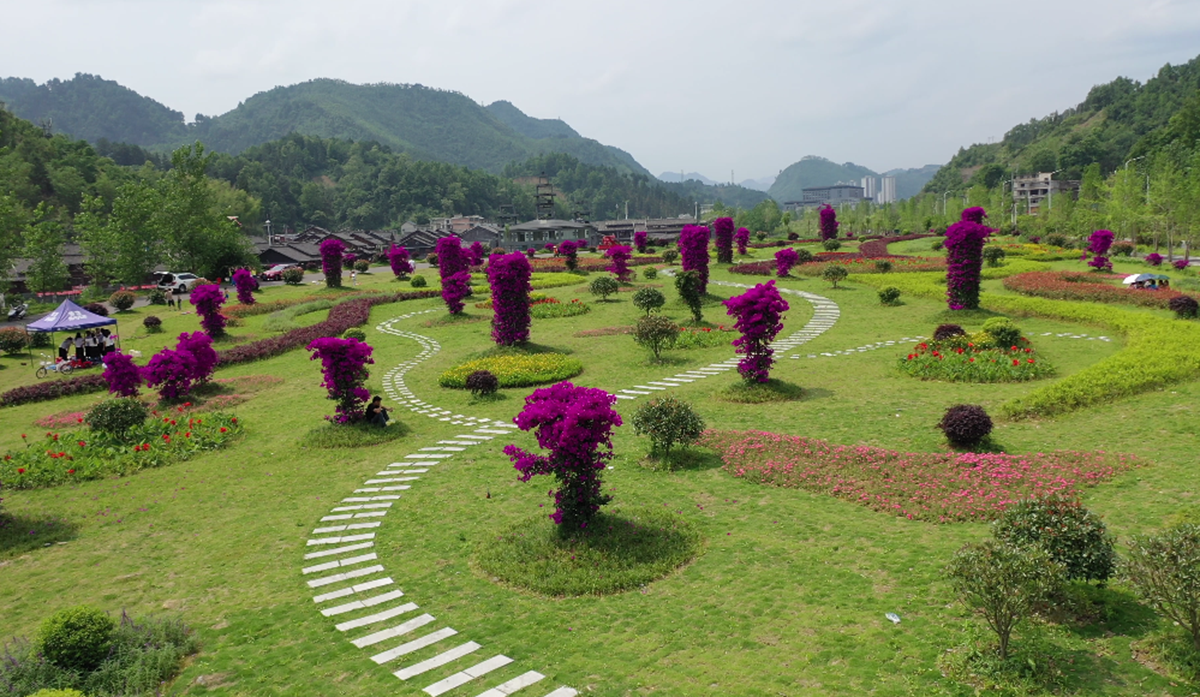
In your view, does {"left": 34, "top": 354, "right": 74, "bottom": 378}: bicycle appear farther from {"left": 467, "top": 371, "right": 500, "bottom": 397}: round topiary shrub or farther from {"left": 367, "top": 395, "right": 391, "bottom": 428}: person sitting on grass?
{"left": 467, "top": 371, "right": 500, "bottom": 397}: round topiary shrub

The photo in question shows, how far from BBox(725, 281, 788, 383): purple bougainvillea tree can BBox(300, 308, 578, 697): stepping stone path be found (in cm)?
924

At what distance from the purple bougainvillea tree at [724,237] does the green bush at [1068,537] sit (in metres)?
47.2

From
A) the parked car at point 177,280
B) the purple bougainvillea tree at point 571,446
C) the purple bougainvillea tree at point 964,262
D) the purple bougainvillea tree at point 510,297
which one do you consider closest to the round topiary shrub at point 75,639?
the purple bougainvillea tree at point 571,446

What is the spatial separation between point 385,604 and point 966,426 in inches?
479

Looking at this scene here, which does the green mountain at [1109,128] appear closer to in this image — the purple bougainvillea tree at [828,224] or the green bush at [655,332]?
the purple bougainvillea tree at [828,224]

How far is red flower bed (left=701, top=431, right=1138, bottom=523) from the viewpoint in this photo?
12445 mm

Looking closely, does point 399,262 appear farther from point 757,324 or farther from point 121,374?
point 757,324

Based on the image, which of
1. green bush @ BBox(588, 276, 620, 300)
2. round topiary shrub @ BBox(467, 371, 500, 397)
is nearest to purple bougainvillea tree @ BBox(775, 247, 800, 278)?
green bush @ BBox(588, 276, 620, 300)

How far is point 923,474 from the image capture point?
13.8m

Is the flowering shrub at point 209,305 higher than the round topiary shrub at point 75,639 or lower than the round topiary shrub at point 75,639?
higher

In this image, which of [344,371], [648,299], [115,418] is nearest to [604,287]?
[648,299]

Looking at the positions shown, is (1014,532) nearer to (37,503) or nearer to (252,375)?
(37,503)

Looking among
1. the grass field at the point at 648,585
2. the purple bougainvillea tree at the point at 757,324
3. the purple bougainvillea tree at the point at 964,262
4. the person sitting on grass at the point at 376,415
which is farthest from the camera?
the purple bougainvillea tree at the point at 964,262

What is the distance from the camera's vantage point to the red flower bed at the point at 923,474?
12.4m
